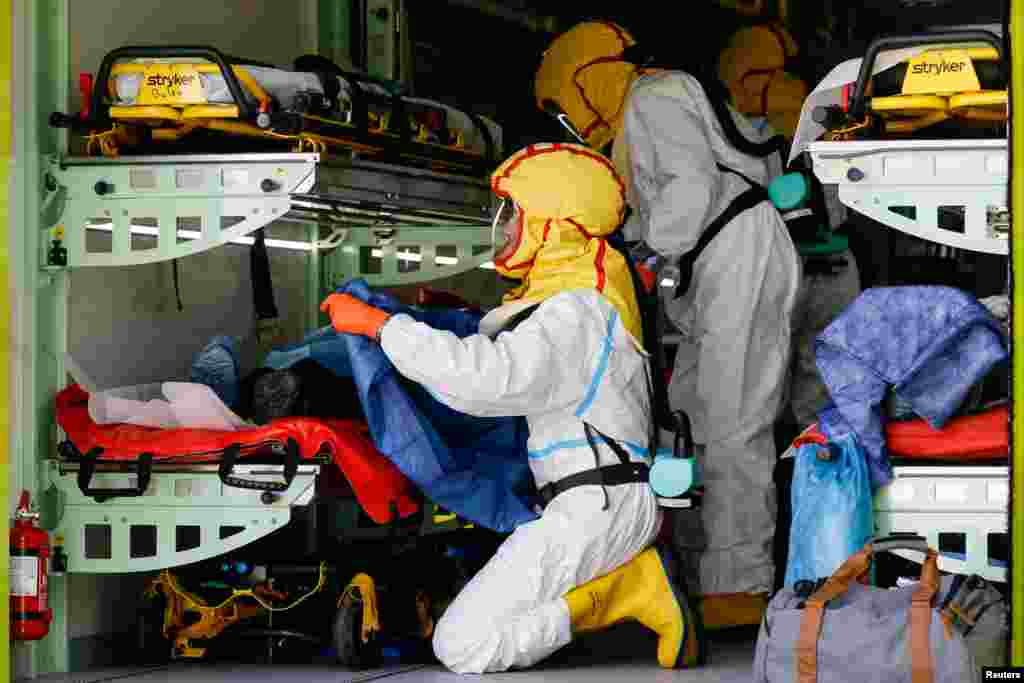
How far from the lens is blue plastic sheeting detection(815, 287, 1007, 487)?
16.5ft

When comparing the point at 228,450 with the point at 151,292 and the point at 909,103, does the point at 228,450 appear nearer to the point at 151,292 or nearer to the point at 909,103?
the point at 151,292

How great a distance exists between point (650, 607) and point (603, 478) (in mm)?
435

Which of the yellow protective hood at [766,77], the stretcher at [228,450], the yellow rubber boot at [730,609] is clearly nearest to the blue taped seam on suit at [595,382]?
the stretcher at [228,450]

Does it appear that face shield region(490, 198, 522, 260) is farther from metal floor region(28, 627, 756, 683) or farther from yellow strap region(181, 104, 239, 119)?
metal floor region(28, 627, 756, 683)

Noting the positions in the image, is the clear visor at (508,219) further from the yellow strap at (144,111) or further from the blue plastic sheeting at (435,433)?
the yellow strap at (144,111)

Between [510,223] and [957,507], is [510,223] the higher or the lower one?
the higher one

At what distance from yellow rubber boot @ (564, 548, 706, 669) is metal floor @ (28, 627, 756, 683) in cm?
7

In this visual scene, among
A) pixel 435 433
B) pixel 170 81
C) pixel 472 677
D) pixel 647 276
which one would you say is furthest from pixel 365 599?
pixel 170 81

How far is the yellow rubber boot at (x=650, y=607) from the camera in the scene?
5.57 m

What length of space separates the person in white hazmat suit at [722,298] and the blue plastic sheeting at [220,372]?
1515 mm

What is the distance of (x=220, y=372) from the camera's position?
20.1ft

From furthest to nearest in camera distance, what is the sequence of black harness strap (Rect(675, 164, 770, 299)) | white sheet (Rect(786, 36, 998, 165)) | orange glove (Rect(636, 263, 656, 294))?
black harness strap (Rect(675, 164, 770, 299)), orange glove (Rect(636, 263, 656, 294)), white sheet (Rect(786, 36, 998, 165))

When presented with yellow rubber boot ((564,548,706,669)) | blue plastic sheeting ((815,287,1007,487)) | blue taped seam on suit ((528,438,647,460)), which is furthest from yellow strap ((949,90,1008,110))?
yellow rubber boot ((564,548,706,669))

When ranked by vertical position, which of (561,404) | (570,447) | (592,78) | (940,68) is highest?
(592,78)
